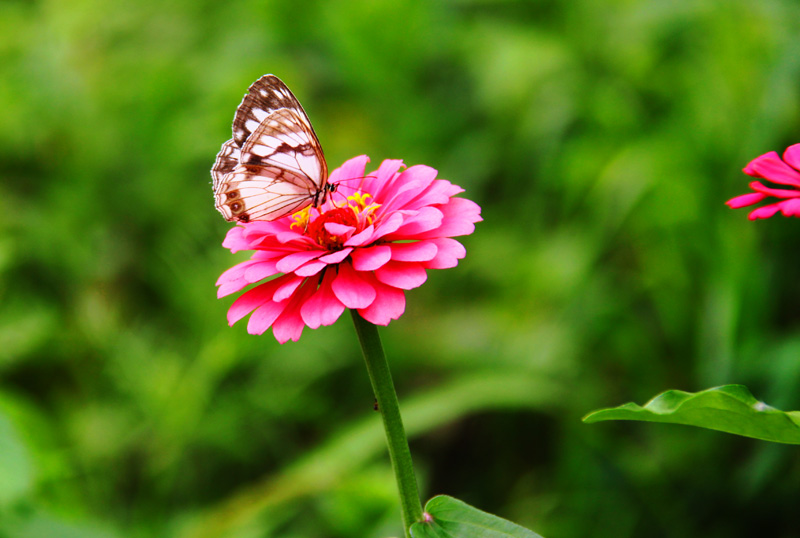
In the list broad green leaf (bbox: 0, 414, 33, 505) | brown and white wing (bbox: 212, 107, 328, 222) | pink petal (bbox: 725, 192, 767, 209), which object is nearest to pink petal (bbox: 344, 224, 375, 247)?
brown and white wing (bbox: 212, 107, 328, 222)

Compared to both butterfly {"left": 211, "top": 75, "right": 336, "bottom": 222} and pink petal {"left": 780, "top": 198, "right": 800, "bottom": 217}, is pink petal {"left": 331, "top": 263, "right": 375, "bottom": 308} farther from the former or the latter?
pink petal {"left": 780, "top": 198, "right": 800, "bottom": 217}

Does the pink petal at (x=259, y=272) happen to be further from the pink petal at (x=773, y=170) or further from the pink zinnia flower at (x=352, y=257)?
the pink petal at (x=773, y=170)

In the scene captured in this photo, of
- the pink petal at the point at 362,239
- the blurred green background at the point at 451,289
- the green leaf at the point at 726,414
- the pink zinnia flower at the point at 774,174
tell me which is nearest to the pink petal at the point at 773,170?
the pink zinnia flower at the point at 774,174

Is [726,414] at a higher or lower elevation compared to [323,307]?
lower

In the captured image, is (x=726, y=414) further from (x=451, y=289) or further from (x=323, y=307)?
(x=451, y=289)

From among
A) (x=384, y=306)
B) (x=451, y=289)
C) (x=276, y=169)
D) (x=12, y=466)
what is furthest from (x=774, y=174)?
(x=451, y=289)

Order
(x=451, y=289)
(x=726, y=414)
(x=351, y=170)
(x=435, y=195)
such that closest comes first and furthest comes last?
(x=726, y=414) < (x=435, y=195) < (x=351, y=170) < (x=451, y=289)

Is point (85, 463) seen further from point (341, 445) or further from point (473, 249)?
point (473, 249)
